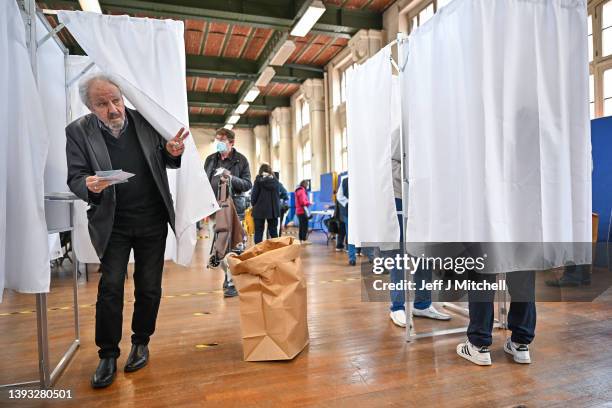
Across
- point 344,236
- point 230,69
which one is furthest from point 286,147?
point 344,236

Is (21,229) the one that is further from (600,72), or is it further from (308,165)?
(308,165)

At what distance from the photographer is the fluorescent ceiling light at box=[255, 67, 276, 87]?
953 centimetres

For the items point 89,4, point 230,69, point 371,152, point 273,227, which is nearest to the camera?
point 371,152

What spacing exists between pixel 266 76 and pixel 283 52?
1543 mm

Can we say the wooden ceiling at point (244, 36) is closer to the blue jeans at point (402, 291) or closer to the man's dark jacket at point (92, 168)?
the blue jeans at point (402, 291)

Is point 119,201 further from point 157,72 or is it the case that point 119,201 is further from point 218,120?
point 218,120

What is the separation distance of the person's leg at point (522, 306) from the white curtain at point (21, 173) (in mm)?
1867

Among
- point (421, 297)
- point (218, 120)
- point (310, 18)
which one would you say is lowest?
point (421, 297)

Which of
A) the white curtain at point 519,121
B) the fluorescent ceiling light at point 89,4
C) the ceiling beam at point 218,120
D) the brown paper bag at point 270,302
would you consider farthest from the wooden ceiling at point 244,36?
the brown paper bag at point 270,302

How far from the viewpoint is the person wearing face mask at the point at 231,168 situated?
2.96m

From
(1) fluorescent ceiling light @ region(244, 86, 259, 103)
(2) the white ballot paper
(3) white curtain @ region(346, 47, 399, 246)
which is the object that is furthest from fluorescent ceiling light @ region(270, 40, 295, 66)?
(2) the white ballot paper

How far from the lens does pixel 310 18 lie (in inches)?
266

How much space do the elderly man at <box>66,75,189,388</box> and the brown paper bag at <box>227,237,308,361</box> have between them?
401 millimetres

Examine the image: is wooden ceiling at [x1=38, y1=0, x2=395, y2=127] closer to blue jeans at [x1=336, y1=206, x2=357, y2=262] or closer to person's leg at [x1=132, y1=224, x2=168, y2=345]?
blue jeans at [x1=336, y1=206, x2=357, y2=262]
